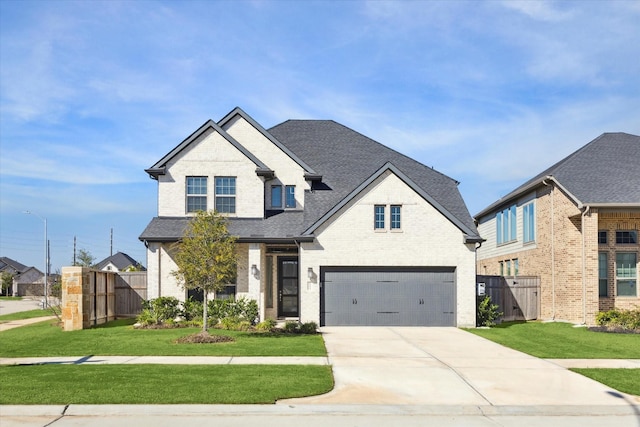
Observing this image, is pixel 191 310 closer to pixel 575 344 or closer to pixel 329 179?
pixel 329 179

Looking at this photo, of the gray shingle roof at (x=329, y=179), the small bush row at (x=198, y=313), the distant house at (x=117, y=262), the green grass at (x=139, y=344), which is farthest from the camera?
the distant house at (x=117, y=262)

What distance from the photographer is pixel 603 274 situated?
25.9 metres

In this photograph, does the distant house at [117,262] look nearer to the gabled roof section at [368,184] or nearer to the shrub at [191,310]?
the shrub at [191,310]

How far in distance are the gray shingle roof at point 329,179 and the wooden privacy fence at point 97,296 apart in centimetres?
298

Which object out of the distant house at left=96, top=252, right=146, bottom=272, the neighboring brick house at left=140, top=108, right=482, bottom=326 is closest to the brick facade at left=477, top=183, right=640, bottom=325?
the neighboring brick house at left=140, top=108, right=482, bottom=326

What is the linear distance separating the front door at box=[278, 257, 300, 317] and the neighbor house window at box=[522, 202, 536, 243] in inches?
467

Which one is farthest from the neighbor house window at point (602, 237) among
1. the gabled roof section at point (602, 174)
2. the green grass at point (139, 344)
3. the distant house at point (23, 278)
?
the distant house at point (23, 278)

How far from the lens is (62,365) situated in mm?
14164

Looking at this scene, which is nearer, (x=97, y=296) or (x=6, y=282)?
(x=97, y=296)

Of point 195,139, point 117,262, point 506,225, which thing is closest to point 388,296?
point 195,139

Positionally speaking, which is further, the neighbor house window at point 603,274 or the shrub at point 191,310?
the neighbor house window at point 603,274

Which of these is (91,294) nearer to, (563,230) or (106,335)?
(106,335)

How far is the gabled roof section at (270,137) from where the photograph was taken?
1073 inches

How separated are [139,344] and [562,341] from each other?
13486 mm
